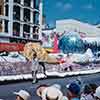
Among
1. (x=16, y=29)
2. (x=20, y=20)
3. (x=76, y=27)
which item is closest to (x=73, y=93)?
(x=16, y=29)

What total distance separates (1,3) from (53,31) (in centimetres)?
610

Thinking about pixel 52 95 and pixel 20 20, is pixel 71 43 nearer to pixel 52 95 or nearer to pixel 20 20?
pixel 20 20

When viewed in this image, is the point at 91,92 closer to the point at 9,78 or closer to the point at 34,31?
the point at 9,78

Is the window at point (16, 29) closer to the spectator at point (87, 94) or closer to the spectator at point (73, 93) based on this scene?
the spectator at point (87, 94)

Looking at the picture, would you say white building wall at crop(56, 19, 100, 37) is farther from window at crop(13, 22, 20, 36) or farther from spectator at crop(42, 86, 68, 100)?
spectator at crop(42, 86, 68, 100)

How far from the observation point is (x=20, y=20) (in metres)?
24.3

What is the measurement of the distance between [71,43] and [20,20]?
15.8 feet

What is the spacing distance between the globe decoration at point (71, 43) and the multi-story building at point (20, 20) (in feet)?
7.55

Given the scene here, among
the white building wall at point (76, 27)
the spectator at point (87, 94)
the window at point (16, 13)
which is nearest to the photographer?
the spectator at point (87, 94)

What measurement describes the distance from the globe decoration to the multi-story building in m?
2.30

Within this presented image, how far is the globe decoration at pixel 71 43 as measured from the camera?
27312 millimetres

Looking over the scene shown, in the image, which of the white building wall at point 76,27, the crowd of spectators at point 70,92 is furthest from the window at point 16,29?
the crowd of spectators at point 70,92

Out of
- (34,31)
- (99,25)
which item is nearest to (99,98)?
(34,31)

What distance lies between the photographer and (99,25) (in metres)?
31.3
